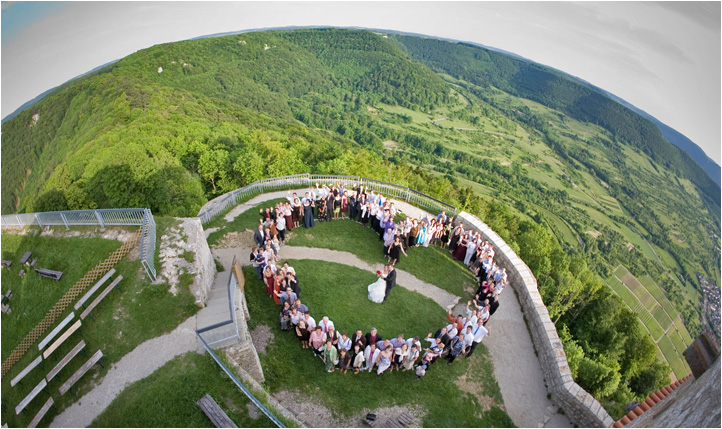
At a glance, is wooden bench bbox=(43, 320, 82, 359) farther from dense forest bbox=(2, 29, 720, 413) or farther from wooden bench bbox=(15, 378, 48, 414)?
dense forest bbox=(2, 29, 720, 413)

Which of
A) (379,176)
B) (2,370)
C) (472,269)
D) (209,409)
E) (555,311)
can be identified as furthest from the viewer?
(379,176)

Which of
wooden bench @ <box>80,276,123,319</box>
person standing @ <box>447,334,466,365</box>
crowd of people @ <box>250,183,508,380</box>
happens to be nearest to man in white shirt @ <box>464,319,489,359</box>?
crowd of people @ <box>250,183,508,380</box>

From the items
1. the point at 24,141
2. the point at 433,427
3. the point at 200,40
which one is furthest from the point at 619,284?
the point at 200,40

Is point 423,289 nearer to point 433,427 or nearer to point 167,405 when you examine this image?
point 433,427

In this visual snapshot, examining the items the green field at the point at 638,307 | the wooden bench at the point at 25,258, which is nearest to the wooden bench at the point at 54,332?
the wooden bench at the point at 25,258

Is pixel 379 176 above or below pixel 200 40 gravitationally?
below

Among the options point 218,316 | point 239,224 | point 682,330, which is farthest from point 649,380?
point 682,330
